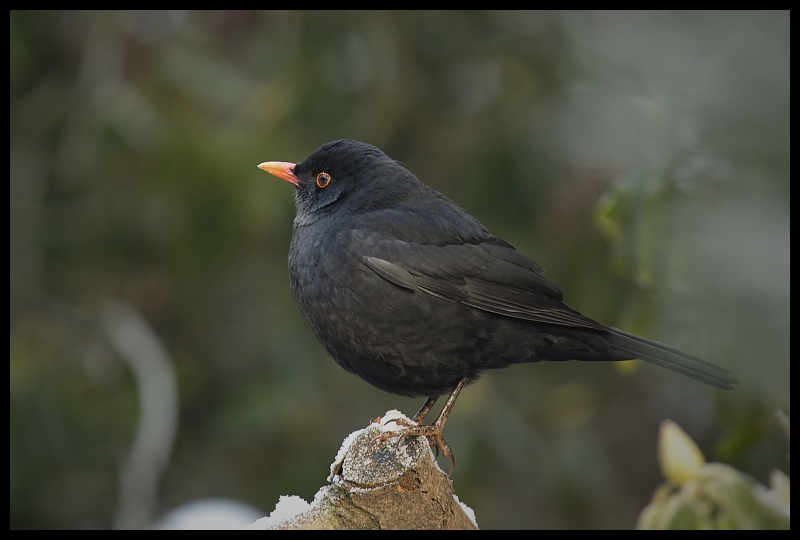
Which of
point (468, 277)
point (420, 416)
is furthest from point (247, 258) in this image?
point (468, 277)

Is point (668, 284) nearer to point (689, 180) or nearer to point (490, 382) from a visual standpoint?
point (689, 180)

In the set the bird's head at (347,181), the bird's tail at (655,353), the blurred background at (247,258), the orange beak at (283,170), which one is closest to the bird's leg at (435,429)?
the bird's tail at (655,353)

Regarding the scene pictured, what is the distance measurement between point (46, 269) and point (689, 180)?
665 cm

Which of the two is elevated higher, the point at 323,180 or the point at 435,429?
the point at 323,180

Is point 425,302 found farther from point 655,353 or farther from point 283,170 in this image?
point 283,170

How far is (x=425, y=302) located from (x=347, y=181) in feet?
2.69

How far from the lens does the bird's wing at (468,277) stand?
3.39 m

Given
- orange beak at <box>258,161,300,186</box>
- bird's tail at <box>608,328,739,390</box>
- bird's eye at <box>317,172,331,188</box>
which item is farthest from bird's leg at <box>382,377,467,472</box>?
orange beak at <box>258,161,300,186</box>

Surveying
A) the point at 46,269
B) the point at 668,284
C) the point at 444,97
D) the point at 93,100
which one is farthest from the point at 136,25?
the point at 668,284

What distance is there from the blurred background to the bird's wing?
1540 millimetres

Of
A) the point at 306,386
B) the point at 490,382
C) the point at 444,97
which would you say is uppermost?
the point at 444,97

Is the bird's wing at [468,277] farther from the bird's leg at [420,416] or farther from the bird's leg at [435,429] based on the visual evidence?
the bird's leg at [420,416]

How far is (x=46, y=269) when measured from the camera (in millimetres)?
7078

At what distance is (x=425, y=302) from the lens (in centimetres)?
336
